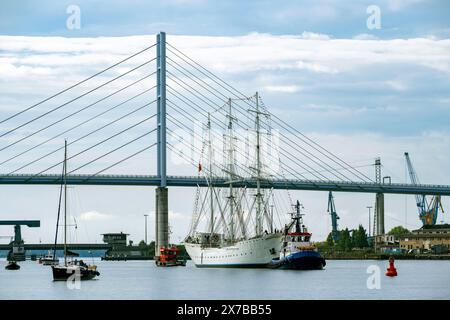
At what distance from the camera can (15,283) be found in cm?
8625

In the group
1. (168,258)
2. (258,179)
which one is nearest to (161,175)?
(168,258)

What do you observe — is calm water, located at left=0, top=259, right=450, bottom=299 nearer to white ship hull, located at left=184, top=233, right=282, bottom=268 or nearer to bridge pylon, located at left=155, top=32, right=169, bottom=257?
white ship hull, located at left=184, top=233, right=282, bottom=268

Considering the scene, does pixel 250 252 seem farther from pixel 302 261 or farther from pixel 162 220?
pixel 162 220

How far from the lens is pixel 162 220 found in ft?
465

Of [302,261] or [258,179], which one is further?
[258,179]

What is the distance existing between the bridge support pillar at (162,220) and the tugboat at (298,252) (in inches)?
1470

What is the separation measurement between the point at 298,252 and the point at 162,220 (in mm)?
43223

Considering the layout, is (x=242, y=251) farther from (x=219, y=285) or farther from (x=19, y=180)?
(x=19, y=180)

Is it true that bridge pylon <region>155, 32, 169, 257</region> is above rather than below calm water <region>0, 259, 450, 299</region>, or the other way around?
above

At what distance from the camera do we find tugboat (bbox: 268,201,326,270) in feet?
333

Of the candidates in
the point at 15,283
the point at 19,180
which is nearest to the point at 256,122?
the point at 15,283

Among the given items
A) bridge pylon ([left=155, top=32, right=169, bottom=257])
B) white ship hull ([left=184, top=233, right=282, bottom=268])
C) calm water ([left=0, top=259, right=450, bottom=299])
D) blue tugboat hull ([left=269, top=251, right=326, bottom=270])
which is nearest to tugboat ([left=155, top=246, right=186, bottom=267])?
bridge pylon ([left=155, top=32, right=169, bottom=257])

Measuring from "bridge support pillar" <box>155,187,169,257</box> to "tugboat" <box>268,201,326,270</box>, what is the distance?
3734 cm
